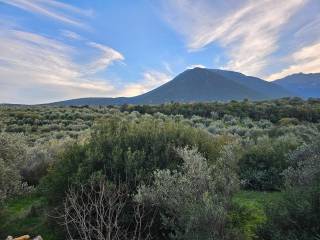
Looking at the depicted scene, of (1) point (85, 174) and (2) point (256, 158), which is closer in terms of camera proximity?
(1) point (85, 174)

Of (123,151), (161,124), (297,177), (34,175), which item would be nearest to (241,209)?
(297,177)

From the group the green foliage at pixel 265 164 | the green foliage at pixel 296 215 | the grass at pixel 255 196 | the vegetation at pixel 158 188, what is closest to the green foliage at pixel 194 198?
the vegetation at pixel 158 188

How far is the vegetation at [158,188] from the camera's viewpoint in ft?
22.1

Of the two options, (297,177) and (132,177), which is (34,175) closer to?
(132,177)

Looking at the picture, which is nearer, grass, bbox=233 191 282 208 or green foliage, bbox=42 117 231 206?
green foliage, bbox=42 117 231 206

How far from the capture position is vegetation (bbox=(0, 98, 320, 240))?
6.75 m

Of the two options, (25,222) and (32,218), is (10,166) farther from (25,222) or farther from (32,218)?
(25,222)

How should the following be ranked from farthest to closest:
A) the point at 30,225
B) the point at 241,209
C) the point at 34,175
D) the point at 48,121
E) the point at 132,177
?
the point at 48,121, the point at 34,175, the point at 30,225, the point at 132,177, the point at 241,209

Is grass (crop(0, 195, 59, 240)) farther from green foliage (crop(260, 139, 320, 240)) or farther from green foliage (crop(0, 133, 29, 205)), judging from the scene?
green foliage (crop(260, 139, 320, 240))

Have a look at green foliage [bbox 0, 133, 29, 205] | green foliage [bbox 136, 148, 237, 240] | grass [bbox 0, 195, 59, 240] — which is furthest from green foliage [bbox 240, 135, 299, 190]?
green foliage [bbox 0, 133, 29, 205]

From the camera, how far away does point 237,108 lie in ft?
157

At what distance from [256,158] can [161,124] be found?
6514 mm

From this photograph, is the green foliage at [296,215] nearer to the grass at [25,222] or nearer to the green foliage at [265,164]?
the grass at [25,222]

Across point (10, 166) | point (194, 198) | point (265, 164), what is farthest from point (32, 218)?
point (265, 164)
